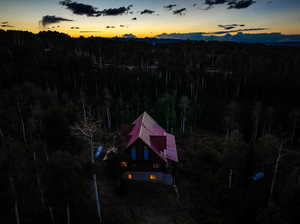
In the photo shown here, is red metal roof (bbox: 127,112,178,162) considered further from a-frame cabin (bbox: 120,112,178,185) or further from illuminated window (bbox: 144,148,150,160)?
illuminated window (bbox: 144,148,150,160)

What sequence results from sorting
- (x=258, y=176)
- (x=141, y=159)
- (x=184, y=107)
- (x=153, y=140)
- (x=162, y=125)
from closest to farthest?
(x=258, y=176) < (x=141, y=159) < (x=153, y=140) < (x=184, y=107) < (x=162, y=125)

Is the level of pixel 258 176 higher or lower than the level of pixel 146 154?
lower

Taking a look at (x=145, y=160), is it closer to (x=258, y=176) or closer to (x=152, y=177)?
(x=152, y=177)

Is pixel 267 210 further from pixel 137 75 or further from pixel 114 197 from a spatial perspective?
pixel 137 75

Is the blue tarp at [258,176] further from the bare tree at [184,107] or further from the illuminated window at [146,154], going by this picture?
the bare tree at [184,107]

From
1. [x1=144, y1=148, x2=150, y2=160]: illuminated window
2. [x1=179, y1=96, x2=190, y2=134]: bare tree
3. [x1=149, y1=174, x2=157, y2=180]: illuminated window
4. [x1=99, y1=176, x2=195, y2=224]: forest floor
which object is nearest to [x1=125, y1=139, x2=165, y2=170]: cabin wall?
[x1=144, y1=148, x2=150, y2=160]: illuminated window

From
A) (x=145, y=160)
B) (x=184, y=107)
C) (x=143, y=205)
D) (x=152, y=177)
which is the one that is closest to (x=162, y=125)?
(x=184, y=107)

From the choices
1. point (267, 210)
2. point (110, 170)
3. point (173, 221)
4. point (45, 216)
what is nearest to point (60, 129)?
point (110, 170)

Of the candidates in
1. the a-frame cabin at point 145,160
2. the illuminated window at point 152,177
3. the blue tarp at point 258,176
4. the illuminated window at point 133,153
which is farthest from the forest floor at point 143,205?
the blue tarp at point 258,176

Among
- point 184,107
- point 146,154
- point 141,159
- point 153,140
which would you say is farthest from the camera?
point 184,107
